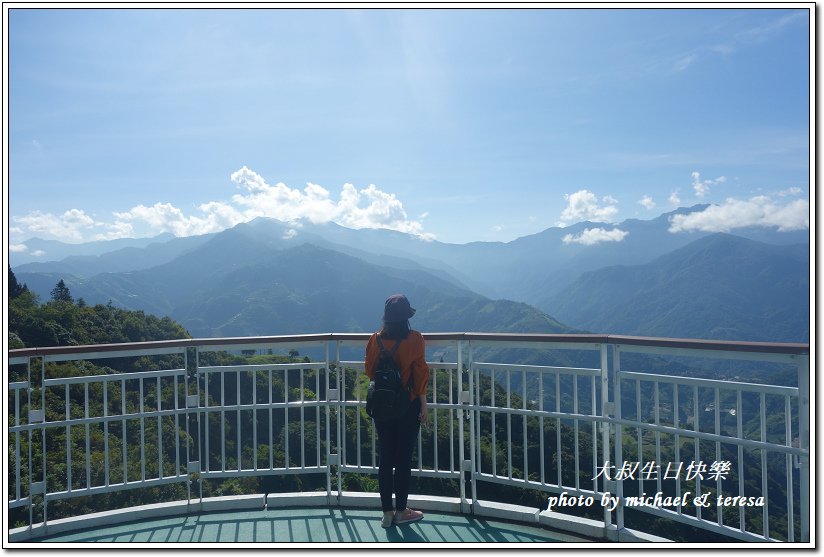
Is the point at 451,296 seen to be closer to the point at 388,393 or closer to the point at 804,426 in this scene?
the point at 388,393

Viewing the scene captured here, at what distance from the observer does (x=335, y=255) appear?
160 m

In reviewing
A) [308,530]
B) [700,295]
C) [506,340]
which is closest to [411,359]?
[506,340]

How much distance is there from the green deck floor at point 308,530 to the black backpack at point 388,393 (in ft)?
2.76

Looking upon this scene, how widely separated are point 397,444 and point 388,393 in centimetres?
38

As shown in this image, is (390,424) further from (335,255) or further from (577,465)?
(335,255)

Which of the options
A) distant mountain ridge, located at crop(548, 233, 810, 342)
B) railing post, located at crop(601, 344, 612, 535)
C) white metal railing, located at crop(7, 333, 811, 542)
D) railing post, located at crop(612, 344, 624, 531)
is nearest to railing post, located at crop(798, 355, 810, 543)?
white metal railing, located at crop(7, 333, 811, 542)

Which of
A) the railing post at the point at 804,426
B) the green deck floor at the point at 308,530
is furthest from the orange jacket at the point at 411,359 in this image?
the railing post at the point at 804,426

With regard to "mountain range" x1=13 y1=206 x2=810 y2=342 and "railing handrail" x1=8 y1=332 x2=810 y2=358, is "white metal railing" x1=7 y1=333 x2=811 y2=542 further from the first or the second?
"mountain range" x1=13 y1=206 x2=810 y2=342

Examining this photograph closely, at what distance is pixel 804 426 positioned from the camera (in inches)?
104

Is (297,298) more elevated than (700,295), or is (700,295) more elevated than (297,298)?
(297,298)

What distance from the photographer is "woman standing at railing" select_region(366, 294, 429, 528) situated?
3.32 metres

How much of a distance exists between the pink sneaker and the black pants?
0.72 ft

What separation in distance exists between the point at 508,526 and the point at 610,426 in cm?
95
